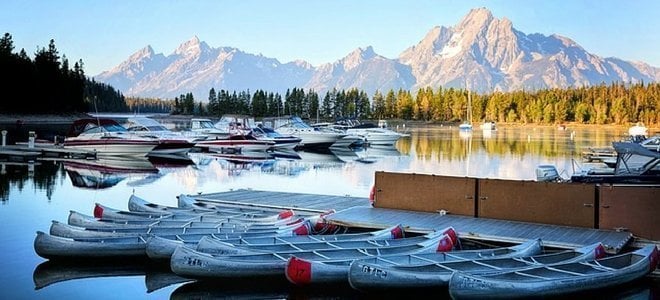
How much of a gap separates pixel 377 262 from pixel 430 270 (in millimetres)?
1039

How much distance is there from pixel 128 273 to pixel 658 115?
17760 centimetres

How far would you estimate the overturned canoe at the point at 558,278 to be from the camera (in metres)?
12.3

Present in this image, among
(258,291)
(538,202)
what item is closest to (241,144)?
(538,202)

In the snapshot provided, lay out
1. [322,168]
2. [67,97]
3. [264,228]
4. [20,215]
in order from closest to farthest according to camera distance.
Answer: [264,228] < [20,215] < [322,168] < [67,97]

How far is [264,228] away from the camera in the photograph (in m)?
17.3

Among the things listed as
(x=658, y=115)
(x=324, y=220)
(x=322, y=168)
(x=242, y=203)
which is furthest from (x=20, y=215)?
(x=658, y=115)

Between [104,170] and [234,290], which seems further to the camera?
[104,170]

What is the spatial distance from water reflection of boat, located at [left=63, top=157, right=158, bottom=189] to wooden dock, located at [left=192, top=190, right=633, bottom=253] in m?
16.0

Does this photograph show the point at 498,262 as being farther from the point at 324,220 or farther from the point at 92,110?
the point at 92,110

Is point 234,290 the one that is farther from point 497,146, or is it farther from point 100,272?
point 497,146

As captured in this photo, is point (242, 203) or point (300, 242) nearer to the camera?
point (300, 242)

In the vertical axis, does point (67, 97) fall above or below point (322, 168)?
above

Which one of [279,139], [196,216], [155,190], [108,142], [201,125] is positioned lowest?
[155,190]

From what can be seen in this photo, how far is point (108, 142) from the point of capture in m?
52.3
